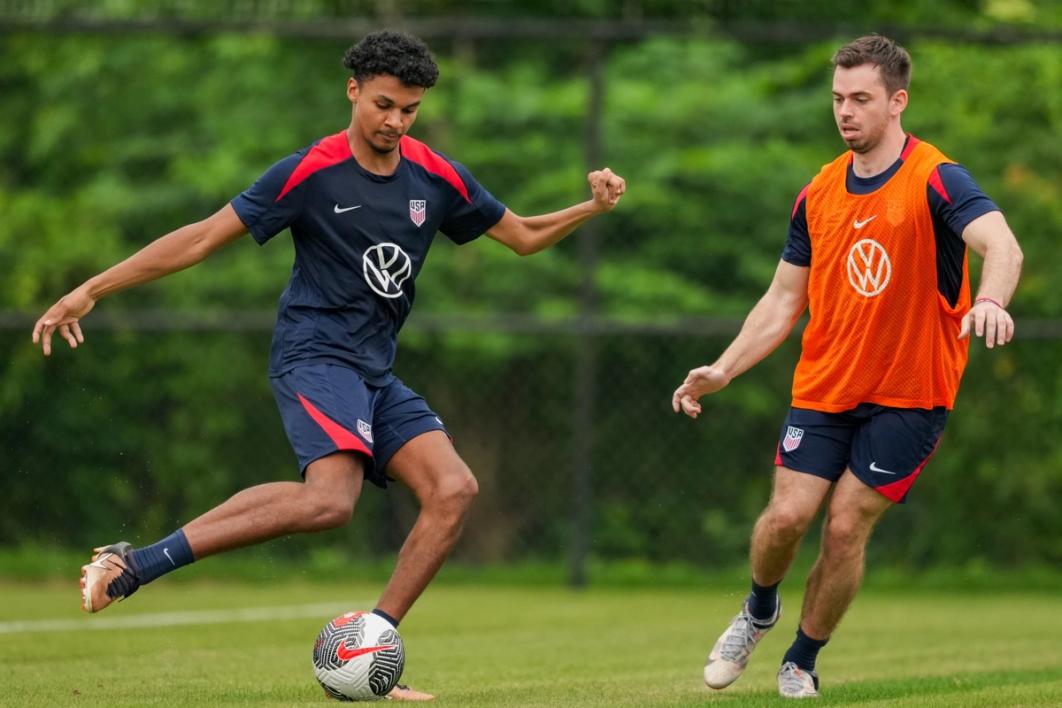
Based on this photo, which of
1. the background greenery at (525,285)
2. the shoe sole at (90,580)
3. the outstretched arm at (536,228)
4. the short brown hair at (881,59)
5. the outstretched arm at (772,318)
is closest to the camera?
the shoe sole at (90,580)

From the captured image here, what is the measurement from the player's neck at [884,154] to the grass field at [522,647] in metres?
1.84

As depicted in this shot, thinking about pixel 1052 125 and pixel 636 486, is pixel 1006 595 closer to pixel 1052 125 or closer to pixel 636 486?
pixel 636 486

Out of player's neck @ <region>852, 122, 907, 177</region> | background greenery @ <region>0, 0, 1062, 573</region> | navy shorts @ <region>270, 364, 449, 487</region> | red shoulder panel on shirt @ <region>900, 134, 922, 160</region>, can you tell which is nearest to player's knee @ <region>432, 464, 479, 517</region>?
navy shorts @ <region>270, 364, 449, 487</region>

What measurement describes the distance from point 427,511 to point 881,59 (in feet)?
7.22

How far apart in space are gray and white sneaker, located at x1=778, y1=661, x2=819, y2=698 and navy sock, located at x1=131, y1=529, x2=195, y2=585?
2.14m

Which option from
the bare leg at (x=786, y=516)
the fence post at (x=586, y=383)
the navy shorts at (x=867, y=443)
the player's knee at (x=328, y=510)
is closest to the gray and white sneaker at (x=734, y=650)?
the bare leg at (x=786, y=516)

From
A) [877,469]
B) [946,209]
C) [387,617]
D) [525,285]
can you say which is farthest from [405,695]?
[525,285]

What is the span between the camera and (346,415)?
568cm

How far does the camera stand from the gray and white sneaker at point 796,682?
19.3ft

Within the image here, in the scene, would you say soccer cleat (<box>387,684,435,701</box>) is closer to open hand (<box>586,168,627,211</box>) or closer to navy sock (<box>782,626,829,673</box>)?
navy sock (<box>782,626,829,673</box>)

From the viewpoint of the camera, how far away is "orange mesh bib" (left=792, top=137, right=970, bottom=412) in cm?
568

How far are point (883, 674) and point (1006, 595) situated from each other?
5195mm

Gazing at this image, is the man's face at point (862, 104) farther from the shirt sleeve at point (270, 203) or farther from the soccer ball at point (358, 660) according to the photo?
the soccer ball at point (358, 660)

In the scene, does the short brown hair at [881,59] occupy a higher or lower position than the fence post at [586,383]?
higher
